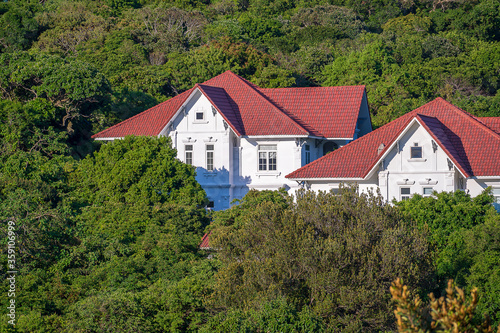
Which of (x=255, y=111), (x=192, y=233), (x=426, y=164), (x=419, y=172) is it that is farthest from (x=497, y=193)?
(x=255, y=111)

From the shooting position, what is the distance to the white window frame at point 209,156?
1556 inches

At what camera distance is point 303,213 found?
22.5 meters

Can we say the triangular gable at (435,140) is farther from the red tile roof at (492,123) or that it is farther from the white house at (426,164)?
the red tile roof at (492,123)

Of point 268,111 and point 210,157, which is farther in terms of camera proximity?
point 268,111

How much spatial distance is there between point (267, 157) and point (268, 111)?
261 centimetres

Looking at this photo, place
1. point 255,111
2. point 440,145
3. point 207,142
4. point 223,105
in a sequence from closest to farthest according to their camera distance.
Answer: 1. point 440,145
2. point 207,142
3. point 223,105
4. point 255,111

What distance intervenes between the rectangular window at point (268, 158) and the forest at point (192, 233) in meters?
5.35

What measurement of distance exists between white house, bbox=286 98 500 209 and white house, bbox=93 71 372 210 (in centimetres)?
471

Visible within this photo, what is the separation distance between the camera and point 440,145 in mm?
32031

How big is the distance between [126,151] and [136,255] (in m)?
8.02

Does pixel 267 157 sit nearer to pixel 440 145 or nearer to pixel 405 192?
pixel 405 192

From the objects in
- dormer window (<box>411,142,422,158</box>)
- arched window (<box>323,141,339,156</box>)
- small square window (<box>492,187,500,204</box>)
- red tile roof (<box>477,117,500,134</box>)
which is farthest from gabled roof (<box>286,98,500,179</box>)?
arched window (<box>323,141,339,156</box>)

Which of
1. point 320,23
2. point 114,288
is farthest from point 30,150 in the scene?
point 320,23

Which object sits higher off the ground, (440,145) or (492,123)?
(492,123)
